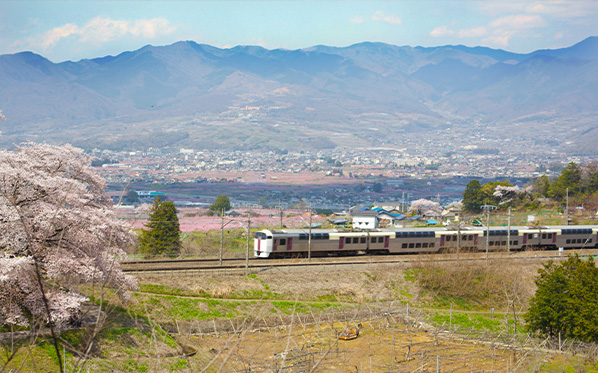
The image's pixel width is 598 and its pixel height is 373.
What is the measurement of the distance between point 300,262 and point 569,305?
1436 cm

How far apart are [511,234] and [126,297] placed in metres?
29.9

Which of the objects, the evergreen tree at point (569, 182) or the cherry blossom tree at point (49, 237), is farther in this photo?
the evergreen tree at point (569, 182)

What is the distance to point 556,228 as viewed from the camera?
142 feet

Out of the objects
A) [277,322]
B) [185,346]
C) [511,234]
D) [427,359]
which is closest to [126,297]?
[185,346]

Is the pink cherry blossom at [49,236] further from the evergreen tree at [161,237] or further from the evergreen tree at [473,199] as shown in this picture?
the evergreen tree at [473,199]

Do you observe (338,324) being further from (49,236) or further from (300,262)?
(49,236)

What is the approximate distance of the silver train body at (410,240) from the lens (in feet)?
112

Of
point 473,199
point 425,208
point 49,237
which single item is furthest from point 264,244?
point 425,208

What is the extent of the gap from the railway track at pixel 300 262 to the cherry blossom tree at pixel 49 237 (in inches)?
261

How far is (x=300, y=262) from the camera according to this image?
3284cm

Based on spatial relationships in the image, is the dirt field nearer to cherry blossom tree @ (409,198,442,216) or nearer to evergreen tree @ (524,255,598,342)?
evergreen tree @ (524,255,598,342)

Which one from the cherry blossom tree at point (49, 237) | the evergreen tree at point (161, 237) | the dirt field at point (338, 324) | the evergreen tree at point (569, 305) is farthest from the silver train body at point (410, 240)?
the cherry blossom tree at point (49, 237)

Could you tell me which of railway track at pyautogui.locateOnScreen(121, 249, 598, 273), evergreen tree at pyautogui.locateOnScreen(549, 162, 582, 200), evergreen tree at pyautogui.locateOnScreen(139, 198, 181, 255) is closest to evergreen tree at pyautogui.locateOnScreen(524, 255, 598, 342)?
railway track at pyautogui.locateOnScreen(121, 249, 598, 273)

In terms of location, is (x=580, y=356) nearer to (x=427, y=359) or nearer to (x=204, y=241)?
(x=427, y=359)
